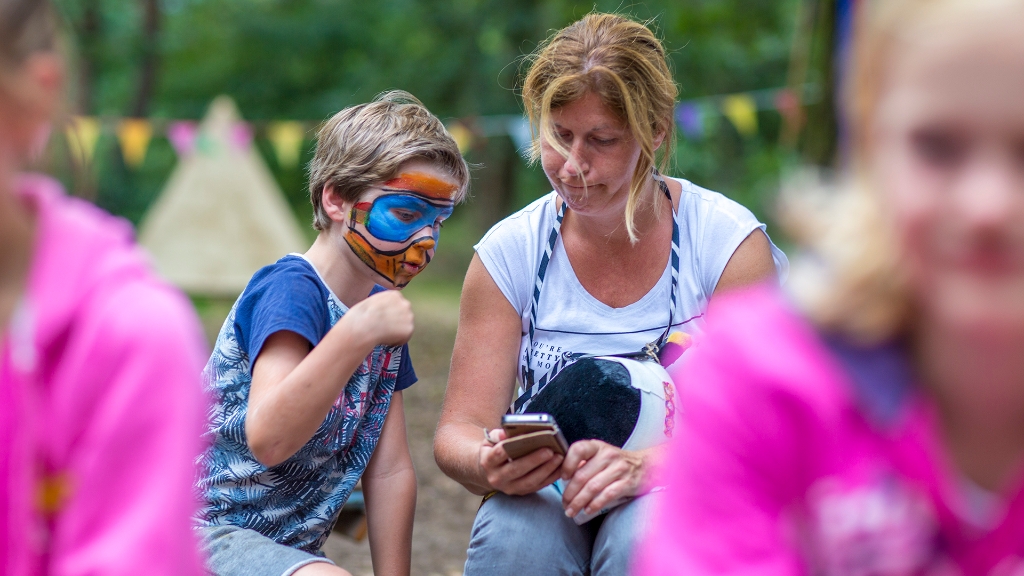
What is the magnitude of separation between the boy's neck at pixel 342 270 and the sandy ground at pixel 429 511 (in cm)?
88

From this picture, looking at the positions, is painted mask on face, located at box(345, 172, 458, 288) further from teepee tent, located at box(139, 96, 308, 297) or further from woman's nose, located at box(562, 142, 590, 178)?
teepee tent, located at box(139, 96, 308, 297)

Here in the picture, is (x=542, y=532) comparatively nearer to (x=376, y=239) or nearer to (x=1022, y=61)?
(x=376, y=239)

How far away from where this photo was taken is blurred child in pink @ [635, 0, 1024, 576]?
89 cm

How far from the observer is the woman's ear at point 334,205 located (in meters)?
2.32

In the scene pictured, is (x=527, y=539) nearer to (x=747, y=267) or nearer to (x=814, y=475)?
(x=747, y=267)

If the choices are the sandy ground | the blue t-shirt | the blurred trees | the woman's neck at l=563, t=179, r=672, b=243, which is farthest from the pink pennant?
the blue t-shirt

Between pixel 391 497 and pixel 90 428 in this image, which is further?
pixel 391 497

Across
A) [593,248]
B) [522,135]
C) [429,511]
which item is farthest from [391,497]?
[522,135]

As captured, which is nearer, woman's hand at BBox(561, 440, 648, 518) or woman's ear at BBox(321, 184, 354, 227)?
woman's hand at BBox(561, 440, 648, 518)

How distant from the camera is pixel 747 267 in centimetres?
248

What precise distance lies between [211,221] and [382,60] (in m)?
6.98

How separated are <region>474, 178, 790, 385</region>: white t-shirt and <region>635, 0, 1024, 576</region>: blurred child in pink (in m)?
1.35

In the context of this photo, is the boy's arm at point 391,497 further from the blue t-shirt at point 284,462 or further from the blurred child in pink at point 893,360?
the blurred child in pink at point 893,360

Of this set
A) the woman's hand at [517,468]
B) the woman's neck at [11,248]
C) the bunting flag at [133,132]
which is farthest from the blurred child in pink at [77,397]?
the bunting flag at [133,132]
